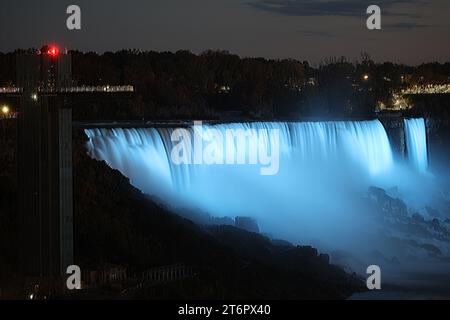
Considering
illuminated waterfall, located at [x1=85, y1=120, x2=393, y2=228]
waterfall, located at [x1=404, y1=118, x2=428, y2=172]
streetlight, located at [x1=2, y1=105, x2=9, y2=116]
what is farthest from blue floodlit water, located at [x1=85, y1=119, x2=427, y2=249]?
streetlight, located at [x1=2, y1=105, x2=9, y2=116]

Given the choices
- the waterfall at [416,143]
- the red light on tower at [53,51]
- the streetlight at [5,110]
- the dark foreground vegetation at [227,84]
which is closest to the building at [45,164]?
the red light on tower at [53,51]

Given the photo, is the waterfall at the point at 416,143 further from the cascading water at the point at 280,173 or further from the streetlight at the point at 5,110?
the streetlight at the point at 5,110

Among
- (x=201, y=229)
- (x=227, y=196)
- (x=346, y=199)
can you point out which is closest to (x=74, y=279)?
(x=201, y=229)

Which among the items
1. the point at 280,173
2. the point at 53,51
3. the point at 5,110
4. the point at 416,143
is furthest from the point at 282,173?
the point at 53,51

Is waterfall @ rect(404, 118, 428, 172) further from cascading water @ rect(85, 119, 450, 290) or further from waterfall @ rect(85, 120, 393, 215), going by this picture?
cascading water @ rect(85, 119, 450, 290)

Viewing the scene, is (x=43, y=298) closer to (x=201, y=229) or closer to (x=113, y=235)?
(x=113, y=235)

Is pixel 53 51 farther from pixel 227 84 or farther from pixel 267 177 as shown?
pixel 227 84
